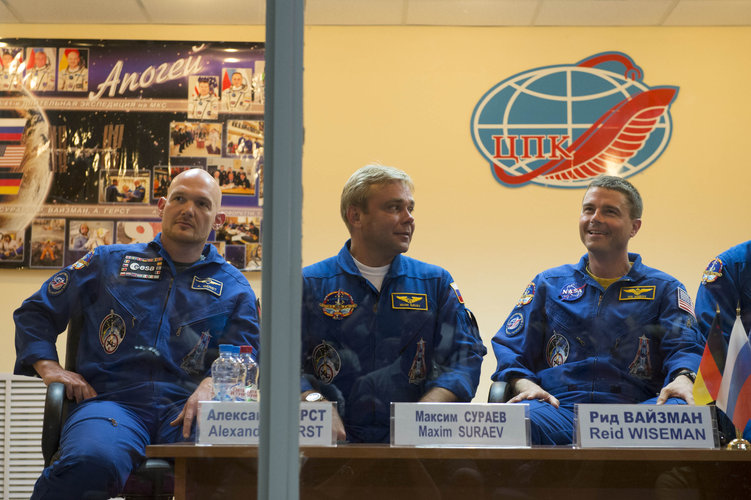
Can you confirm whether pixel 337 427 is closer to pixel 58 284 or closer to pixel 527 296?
pixel 58 284

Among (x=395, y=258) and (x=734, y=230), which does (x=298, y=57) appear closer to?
(x=395, y=258)

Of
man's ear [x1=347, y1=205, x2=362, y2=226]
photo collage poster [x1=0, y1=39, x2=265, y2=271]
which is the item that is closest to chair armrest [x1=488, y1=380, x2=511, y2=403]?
man's ear [x1=347, y1=205, x2=362, y2=226]

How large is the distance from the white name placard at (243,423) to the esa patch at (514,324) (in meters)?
0.99

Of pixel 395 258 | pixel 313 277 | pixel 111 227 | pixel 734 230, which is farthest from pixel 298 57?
pixel 734 230

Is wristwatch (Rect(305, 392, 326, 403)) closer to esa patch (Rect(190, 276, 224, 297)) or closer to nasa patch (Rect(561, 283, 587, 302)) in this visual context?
esa patch (Rect(190, 276, 224, 297))

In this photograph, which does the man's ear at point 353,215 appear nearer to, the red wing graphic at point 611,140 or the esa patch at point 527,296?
the esa patch at point 527,296

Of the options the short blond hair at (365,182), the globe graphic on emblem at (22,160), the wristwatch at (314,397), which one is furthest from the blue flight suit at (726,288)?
the globe graphic on emblem at (22,160)

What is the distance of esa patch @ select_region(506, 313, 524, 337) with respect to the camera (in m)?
2.20

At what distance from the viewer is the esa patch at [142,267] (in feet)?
5.91

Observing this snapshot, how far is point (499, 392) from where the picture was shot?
203cm

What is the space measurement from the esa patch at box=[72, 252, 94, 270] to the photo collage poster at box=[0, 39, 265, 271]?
0.04 m

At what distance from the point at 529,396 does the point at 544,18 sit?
1.27 m

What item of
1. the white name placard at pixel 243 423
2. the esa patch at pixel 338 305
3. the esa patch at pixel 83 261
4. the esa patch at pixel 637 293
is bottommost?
the white name placard at pixel 243 423

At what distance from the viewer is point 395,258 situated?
209 cm
